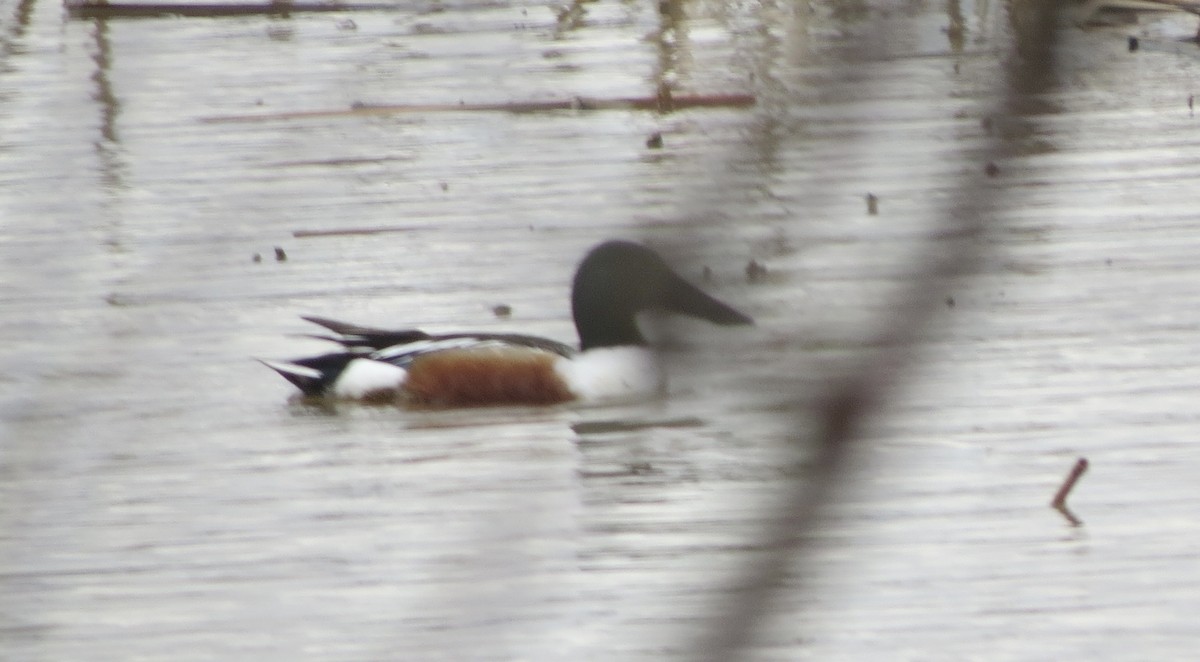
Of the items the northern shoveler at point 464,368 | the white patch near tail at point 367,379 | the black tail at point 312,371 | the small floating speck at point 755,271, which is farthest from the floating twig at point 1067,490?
the small floating speck at point 755,271

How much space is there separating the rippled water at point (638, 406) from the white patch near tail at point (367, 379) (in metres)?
0.15

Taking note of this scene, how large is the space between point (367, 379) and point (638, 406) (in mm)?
1062

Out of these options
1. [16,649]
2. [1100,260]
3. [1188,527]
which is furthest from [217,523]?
[1100,260]

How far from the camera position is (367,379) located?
7793 millimetres

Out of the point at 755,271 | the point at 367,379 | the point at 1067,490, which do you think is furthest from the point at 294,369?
the point at 755,271

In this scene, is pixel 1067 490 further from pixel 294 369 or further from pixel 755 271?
pixel 755 271

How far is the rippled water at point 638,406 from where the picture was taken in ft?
3.97

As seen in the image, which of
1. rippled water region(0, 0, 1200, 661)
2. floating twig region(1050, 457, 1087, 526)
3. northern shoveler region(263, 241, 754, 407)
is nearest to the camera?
rippled water region(0, 0, 1200, 661)

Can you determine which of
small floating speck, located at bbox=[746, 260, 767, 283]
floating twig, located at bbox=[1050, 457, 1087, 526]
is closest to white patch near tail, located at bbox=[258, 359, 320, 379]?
floating twig, located at bbox=[1050, 457, 1087, 526]

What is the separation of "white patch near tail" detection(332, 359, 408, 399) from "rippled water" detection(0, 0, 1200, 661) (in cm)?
15

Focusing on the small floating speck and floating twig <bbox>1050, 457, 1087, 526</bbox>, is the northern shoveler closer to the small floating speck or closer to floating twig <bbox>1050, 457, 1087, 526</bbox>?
floating twig <bbox>1050, 457, 1087, 526</bbox>

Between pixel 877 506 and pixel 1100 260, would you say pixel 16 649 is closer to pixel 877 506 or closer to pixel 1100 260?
pixel 877 506

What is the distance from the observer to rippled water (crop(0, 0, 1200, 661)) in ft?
3.97

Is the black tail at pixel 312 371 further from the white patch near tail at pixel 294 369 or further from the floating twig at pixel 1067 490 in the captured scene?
the floating twig at pixel 1067 490
